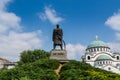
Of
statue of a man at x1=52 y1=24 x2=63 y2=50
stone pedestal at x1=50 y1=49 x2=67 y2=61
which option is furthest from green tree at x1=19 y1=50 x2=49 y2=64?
stone pedestal at x1=50 y1=49 x2=67 y2=61

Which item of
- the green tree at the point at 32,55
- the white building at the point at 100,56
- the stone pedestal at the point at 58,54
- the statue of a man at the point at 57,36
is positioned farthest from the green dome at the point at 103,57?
the stone pedestal at the point at 58,54

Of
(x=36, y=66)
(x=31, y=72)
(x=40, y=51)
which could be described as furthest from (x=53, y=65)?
(x=40, y=51)

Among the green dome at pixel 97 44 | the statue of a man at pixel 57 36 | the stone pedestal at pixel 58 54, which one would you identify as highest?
the green dome at pixel 97 44

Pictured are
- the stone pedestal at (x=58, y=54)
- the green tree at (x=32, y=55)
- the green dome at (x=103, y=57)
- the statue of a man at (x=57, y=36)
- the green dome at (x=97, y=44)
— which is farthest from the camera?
the green dome at (x=97, y=44)

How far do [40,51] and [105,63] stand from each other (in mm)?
29682

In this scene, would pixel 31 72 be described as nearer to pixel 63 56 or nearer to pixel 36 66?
pixel 36 66

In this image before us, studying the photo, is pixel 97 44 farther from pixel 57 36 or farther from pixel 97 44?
pixel 57 36

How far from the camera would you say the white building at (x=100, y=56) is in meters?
80.9

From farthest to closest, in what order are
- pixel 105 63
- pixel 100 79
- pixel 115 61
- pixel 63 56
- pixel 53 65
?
1. pixel 115 61
2. pixel 105 63
3. pixel 63 56
4. pixel 53 65
5. pixel 100 79

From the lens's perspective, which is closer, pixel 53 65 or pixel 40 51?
pixel 53 65

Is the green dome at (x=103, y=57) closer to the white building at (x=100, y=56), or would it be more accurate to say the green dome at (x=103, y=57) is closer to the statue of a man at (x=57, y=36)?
the white building at (x=100, y=56)

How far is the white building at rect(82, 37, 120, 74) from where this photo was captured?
266 ft

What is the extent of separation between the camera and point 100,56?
3233 inches

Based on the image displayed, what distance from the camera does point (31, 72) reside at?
19984mm
